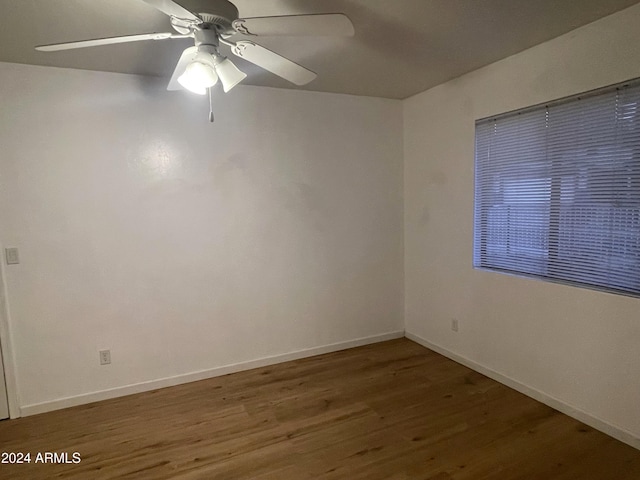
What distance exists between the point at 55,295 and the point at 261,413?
1.78m

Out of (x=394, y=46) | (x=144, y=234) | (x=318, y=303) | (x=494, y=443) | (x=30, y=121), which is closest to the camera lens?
(x=494, y=443)

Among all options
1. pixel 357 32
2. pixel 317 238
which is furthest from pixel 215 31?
pixel 317 238

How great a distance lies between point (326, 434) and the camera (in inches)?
94.6

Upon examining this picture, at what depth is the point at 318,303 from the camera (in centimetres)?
366

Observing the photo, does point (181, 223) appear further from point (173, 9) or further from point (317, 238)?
point (173, 9)

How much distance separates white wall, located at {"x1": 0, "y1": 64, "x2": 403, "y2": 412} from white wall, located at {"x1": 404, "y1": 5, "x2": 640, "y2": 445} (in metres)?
0.39

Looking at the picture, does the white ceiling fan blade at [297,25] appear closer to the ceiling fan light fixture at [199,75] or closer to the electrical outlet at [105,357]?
the ceiling fan light fixture at [199,75]

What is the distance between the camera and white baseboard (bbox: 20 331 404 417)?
9.12 ft

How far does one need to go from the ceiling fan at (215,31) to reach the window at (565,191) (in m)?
1.73

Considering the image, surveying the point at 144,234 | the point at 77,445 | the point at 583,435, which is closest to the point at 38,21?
the point at 144,234

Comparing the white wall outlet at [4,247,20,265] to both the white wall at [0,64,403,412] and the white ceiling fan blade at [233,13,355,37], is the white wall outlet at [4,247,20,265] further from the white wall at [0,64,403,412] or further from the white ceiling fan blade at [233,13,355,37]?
the white ceiling fan blade at [233,13,355,37]

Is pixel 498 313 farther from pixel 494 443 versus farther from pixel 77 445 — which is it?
pixel 77 445

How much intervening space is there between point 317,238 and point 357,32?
187 cm

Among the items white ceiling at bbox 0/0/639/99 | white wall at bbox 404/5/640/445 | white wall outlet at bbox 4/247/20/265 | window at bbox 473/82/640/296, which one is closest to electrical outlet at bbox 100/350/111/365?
white wall outlet at bbox 4/247/20/265
